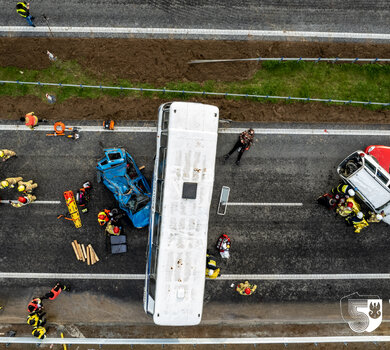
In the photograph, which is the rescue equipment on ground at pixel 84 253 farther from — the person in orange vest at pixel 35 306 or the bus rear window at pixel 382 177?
the bus rear window at pixel 382 177

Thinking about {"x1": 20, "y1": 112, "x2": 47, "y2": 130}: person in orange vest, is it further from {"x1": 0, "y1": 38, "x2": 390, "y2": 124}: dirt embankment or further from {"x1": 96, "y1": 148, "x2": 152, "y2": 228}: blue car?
{"x1": 96, "y1": 148, "x2": 152, "y2": 228}: blue car

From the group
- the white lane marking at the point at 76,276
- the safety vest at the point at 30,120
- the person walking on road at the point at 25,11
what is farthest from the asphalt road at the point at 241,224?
the person walking on road at the point at 25,11

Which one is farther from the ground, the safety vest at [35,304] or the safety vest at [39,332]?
the safety vest at [35,304]

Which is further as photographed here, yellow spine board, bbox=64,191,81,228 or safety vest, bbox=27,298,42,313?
yellow spine board, bbox=64,191,81,228

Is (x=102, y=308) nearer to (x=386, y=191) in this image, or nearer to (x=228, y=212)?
(x=228, y=212)

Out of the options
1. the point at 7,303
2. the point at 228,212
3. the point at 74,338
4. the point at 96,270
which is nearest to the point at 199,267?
the point at 228,212

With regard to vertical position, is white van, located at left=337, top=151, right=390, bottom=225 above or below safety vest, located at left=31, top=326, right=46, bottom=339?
above

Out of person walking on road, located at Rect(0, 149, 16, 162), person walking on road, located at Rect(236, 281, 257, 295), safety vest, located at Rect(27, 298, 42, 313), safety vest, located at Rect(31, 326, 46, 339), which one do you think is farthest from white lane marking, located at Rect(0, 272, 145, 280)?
person walking on road, located at Rect(0, 149, 16, 162)
